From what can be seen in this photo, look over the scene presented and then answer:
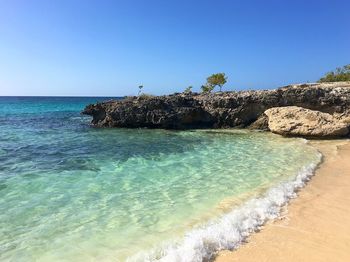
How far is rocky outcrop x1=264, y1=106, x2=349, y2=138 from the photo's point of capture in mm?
18391

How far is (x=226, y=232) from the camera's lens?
6.39 m

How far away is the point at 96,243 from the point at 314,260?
11.8 feet

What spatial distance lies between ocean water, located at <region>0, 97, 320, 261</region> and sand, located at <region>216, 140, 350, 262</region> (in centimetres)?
33

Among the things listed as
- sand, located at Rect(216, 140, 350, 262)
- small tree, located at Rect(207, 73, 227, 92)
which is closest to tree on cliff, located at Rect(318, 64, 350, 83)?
small tree, located at Rect(207, 73, 227, 92)

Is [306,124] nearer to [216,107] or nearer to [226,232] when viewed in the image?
[216,107]

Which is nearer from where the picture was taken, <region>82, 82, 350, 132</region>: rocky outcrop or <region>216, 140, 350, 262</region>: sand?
<region>216, 140, 350, 262</region>: sand

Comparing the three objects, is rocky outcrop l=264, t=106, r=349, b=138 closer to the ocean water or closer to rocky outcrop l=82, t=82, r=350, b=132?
the ocean water

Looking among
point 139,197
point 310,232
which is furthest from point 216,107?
point 310,232

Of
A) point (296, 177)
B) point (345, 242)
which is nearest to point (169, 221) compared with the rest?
point (345, 242)

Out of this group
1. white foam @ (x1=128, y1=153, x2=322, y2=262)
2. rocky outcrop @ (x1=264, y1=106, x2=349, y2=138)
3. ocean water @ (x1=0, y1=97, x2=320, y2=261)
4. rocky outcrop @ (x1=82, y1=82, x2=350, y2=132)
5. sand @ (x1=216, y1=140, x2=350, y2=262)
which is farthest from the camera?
rocky outcrop @ (x1=82, y1=82, x2=350, y2=132)

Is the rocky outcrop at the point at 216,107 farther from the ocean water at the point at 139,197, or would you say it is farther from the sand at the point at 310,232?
the sand at the point at 310,232

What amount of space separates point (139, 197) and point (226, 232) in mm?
2866

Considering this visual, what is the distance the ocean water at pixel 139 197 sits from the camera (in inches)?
235

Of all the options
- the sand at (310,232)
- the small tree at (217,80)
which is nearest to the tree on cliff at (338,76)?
the small tree at (217,80)
